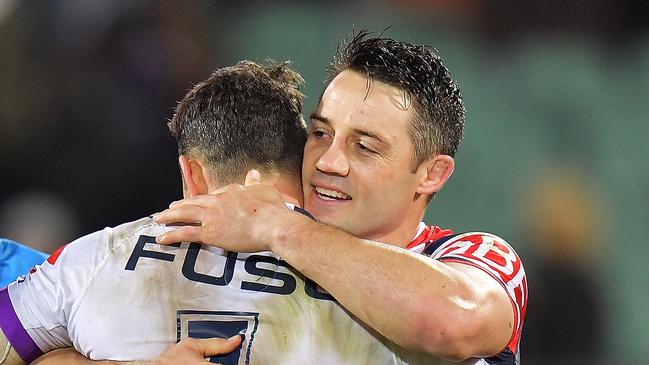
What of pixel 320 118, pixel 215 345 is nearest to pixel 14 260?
pixel 320 118

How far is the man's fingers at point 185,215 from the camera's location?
2.79 metres

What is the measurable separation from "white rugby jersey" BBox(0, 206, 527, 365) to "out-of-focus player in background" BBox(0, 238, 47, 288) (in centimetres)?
115

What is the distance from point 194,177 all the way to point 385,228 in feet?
2.38

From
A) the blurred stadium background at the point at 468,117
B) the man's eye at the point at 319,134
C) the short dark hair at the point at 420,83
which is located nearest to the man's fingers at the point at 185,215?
the man's eye at the point at 319,134

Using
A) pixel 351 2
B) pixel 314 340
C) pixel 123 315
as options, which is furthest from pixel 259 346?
pixel 351 2

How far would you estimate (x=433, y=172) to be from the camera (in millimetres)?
3449

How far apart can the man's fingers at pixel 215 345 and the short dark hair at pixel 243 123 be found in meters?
0.55

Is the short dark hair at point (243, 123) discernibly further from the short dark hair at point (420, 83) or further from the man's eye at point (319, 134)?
the short dark hair at point (420, 83)

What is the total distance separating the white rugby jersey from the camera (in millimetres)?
2711

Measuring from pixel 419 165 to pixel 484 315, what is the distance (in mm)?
820

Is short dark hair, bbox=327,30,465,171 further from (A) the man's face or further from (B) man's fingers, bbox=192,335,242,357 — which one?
(B) man's fingers, bbox=192,335,242,357

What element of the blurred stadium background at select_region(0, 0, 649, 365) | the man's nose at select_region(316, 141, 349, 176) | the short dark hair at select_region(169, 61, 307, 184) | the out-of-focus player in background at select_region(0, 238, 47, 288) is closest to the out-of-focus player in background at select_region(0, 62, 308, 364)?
the short dark hair at select_region(169, 61, 307, 184)

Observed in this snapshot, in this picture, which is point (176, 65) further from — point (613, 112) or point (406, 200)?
point (406, 200)

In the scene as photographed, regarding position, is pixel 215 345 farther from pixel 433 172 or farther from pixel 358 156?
pixel 433 172
